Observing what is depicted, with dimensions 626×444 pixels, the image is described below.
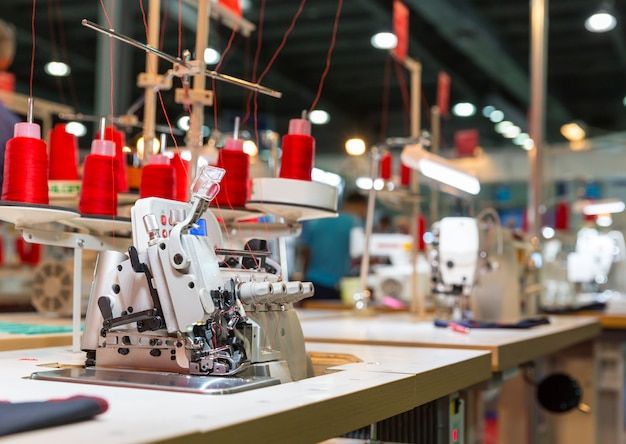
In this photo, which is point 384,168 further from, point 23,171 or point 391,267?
point 23,171

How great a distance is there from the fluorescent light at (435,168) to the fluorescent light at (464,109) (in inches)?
382

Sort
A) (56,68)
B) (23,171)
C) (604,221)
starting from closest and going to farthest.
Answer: (23,171)
(604,221)
(56,68)

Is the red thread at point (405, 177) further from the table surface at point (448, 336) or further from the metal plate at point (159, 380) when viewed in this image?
the metal plate at point (159, 380)

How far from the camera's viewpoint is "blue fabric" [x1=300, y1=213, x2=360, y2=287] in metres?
5.95

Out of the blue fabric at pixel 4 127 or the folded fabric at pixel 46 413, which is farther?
the blue fabric at pixel 4 127

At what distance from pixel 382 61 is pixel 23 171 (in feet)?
31.9

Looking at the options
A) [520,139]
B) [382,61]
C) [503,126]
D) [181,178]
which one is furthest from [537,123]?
[520,139]

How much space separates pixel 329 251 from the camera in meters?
5.95

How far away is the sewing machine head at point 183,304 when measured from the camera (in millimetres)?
1525

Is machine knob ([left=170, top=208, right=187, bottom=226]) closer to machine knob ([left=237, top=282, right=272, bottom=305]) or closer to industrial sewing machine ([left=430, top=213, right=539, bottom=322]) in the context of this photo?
machine knob ([left=237, top=282, right=272, bottom=305])

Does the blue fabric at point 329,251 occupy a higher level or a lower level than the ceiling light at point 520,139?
lower

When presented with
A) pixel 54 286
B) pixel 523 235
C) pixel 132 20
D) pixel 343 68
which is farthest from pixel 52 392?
pixel 343 68

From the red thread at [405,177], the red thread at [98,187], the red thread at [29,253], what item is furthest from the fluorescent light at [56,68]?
the red thread at [98,187]

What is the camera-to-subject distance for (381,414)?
4.84 feet
